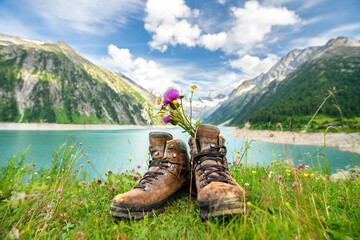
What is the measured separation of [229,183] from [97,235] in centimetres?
134

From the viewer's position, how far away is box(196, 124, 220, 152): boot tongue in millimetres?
2545

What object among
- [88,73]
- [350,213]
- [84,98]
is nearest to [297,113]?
[350,213]

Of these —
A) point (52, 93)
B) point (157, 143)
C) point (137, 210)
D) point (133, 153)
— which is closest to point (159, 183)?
point (137, 210)

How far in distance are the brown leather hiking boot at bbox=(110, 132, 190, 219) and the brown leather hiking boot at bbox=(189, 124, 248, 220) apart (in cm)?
25

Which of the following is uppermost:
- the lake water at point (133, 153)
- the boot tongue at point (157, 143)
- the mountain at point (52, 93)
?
the mountain at point (52, 93)

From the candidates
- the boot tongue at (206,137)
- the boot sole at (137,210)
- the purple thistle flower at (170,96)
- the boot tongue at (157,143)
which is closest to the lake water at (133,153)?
the boot tongue at (206,137)

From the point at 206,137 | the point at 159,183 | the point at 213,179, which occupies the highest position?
the point at 206,137

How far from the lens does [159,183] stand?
229 centimetres

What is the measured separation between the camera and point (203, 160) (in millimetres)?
2395

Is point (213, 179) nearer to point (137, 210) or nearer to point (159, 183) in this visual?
A: point (159, 183)

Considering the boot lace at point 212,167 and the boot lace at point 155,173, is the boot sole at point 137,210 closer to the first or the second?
the boot lace at point 155,173

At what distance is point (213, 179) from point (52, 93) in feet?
544

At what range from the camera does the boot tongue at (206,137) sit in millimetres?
2545

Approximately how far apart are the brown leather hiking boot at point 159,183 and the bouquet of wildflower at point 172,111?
255mm
